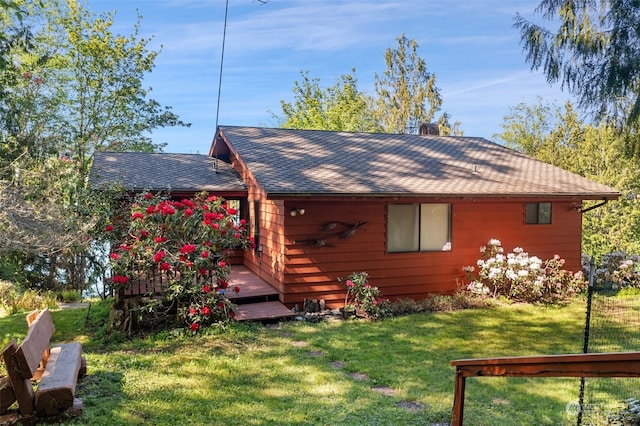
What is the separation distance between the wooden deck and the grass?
30 centimetres

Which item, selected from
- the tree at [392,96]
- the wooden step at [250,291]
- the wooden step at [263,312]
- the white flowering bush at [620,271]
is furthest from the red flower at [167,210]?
the tree at [392,96]

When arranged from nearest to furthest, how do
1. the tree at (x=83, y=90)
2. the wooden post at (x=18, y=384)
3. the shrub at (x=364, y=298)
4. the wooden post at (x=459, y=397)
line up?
1. the wooden post at (x=459, y=397)
2. the wooden post at (x=18, y=384)
3. the shrub at (x=364, y=298)
4. the tree at (x=83, y=90)

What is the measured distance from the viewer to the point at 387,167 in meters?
10.1

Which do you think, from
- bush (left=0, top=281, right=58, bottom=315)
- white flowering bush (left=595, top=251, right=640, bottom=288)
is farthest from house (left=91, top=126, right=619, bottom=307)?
bush (left=0, top=281, right=58, bottom=315)

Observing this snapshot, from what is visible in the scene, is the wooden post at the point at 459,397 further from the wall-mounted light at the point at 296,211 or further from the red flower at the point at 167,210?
the wall-mounted light at the point at 296,211

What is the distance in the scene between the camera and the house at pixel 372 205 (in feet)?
27.3

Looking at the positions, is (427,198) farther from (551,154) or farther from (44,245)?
(551,154)

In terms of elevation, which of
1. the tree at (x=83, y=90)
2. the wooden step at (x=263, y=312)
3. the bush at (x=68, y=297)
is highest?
the tree at (x=83, y=90)

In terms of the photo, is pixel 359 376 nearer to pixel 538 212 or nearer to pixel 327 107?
pixel 538 212

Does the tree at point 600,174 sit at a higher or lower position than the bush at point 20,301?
higher

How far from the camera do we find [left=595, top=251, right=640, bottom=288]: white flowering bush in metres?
10.7

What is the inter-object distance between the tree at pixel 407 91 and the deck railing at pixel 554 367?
2631 centimetres

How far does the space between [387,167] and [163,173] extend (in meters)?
5.39

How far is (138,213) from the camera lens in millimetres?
7055
